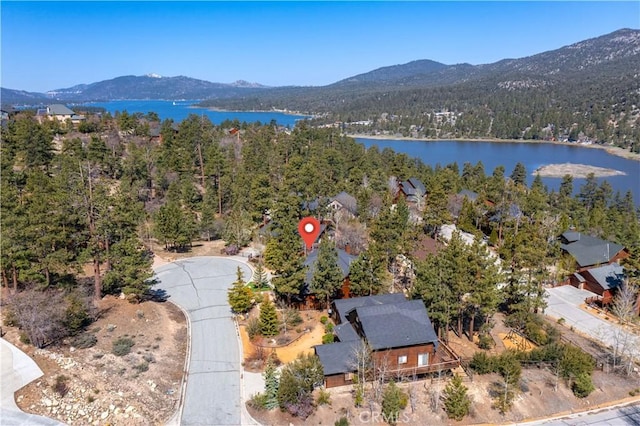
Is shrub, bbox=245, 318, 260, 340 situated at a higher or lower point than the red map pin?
lower

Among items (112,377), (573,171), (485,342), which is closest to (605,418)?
(485,342)

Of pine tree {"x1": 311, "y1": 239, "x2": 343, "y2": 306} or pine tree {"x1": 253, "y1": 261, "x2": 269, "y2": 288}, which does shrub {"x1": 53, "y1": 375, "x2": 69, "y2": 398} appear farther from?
pine tree {"x1": 311, "y1": 239, "x2": 343, "y2": 306}

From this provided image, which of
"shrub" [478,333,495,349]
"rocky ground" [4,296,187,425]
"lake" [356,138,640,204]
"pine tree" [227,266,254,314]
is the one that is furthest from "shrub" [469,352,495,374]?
"lake" [356,138,640,204]

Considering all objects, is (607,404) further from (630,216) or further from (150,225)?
(630,216)

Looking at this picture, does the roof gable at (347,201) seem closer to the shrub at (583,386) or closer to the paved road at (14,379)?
the shrub at (583,386)

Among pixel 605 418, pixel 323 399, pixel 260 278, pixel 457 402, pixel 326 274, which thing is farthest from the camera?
pixel 260 278

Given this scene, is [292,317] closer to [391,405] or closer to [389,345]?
[389,345]

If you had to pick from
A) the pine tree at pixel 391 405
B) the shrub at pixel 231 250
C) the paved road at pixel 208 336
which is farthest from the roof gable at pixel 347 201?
the pine tree at pixel 391 405
